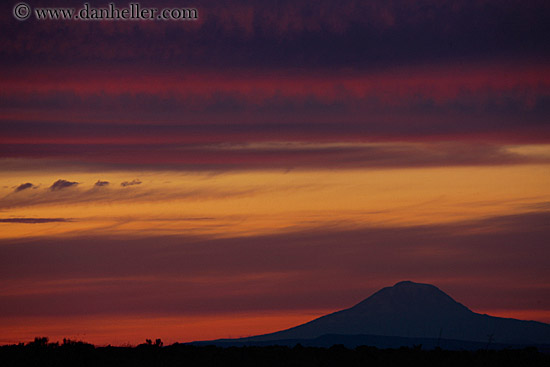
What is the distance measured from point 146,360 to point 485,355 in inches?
621

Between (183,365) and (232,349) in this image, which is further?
(232,349)

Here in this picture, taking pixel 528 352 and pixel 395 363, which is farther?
pixel 528 352

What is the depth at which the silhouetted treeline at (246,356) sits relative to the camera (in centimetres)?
4156

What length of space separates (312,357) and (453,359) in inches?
251

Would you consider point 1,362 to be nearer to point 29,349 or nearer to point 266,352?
point 29,349

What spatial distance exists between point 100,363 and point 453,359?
52.2 feet

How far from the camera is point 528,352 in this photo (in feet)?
147

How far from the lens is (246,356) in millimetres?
43031

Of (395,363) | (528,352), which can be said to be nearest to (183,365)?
(395,363)

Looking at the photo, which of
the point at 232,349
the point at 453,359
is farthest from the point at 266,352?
the point at 453,359

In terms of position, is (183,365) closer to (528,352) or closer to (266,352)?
(266,352)

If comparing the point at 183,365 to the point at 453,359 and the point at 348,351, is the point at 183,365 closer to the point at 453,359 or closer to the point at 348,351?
the point at 348,351

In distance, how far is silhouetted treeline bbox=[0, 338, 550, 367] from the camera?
1636 inches

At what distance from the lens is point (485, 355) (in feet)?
144
